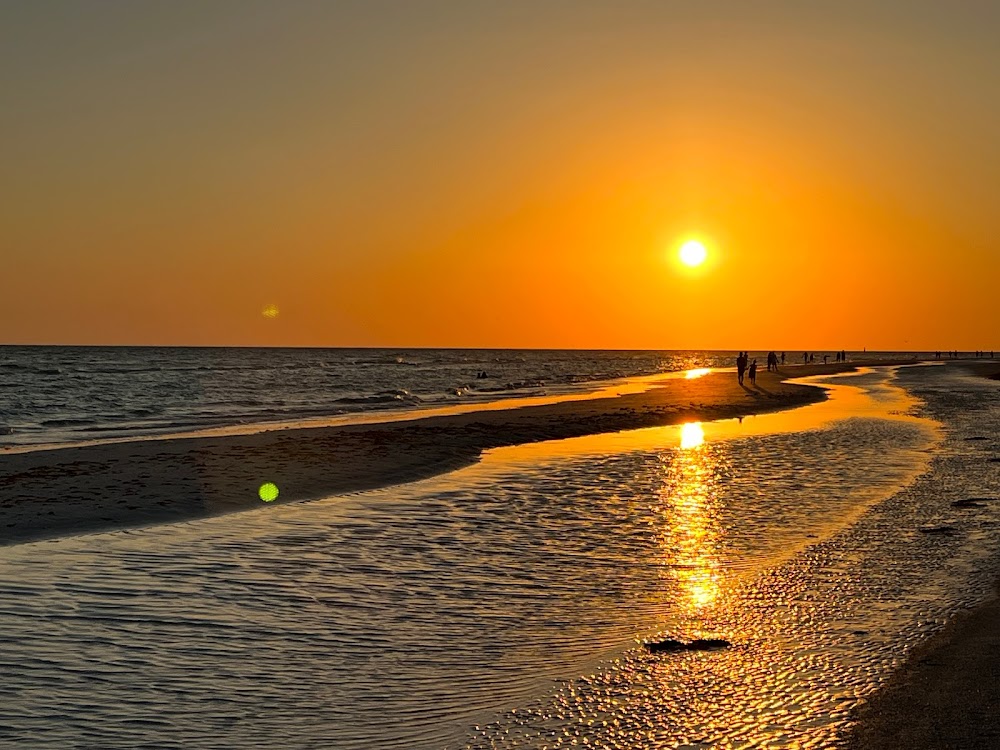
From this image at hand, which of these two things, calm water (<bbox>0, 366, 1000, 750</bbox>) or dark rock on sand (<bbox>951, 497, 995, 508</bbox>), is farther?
dark rock on sand (<bbox>951, 497, 995, 508</bbox>)

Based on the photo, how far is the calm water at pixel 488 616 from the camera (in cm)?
712

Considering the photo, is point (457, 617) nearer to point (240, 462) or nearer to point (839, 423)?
point (240, 462)

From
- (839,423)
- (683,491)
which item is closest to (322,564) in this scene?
(683,491)

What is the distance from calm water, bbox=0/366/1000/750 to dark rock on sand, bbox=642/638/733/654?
0.69 ft

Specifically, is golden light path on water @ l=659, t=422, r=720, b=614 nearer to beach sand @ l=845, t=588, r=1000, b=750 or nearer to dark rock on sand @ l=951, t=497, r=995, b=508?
beach sand @ l=845, t=588, r=1000, b=750

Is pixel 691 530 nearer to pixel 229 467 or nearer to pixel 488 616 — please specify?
pixel 488 616

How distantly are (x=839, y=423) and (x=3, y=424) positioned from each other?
36.5m

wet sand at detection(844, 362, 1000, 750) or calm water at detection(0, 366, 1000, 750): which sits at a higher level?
wet sand at detection(844, 362, 1000, 750)

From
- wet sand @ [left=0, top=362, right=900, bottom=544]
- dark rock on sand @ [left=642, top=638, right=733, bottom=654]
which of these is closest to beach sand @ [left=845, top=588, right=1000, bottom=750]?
dark rock on sand @ [left=642, top=638, right=733, bottom=654]

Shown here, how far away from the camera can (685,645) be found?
29.4 feet

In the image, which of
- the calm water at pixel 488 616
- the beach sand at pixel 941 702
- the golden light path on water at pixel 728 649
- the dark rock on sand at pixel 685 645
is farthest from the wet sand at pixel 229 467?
the beach sand at pixel 941 702

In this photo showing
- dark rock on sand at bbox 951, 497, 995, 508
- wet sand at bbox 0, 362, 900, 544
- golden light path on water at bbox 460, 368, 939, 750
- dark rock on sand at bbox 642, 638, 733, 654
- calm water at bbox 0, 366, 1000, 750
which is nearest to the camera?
golden light path on water at bbox 460, 368, 939, 750

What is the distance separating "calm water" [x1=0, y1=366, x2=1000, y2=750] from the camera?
280 inches

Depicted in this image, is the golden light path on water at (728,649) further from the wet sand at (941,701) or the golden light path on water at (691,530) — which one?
the wet sand at (941,701)
